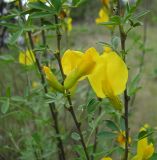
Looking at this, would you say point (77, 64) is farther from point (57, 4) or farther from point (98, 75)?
point (57, 4)

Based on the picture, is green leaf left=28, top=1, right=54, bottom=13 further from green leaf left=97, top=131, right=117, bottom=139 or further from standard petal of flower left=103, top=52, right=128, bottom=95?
green leaf left=97, top=131, right=117, bottom=139

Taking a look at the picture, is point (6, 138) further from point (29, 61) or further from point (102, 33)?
point (102, 33)

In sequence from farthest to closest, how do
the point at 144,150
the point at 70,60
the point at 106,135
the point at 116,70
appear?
the point at 106,135 → the point at 144,150 → the point at 70,60 → the point at 116,70

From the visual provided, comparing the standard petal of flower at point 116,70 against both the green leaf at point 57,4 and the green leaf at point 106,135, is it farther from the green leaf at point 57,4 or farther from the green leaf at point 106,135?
the green leaf at point 106,135

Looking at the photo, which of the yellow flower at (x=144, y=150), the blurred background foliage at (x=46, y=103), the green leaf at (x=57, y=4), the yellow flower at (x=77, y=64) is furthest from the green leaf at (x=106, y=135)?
the green leaf at (x=57, y=4)

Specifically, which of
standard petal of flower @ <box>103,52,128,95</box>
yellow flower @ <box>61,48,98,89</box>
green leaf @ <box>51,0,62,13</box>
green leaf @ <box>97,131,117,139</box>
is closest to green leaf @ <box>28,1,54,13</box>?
green leaf @ <box>51,0,62,13</box>

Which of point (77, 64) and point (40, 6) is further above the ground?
point (40, 6)

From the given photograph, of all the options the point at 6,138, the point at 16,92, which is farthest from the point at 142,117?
the point at 6,138

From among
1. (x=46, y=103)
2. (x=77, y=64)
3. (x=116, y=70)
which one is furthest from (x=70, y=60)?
(x=46, y=103)
